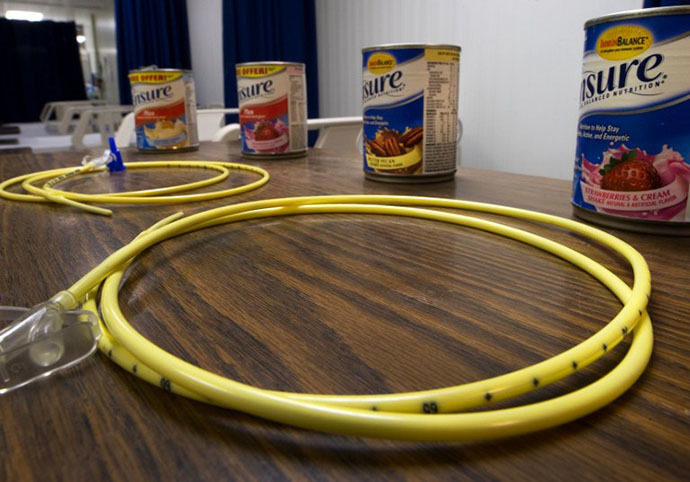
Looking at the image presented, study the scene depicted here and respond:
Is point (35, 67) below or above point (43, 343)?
above

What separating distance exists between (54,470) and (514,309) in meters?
0.21

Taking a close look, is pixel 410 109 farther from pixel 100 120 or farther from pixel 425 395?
pixel 100 120

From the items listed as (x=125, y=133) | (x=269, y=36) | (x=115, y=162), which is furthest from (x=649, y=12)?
(x=269, y=36)

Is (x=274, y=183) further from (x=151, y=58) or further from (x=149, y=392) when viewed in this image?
(x=151, y=58)

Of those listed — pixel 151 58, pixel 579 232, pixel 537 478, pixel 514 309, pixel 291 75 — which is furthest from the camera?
pixel 151 58

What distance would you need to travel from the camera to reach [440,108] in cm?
55

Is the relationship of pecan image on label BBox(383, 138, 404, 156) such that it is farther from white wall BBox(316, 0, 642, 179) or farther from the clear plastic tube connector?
white wall BBox(316, 0, 642, 179)

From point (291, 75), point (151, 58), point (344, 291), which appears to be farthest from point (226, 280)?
point (151, 58)

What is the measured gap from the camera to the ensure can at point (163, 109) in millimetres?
794

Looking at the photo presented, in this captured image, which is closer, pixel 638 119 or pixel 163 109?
pixel 638 119

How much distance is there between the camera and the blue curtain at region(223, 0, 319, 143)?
8.00 feet

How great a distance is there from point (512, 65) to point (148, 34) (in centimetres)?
216

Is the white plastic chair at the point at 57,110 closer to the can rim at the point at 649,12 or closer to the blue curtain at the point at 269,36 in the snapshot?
the blue curtain at the point at 269,36

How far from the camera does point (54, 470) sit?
0.16 meters
